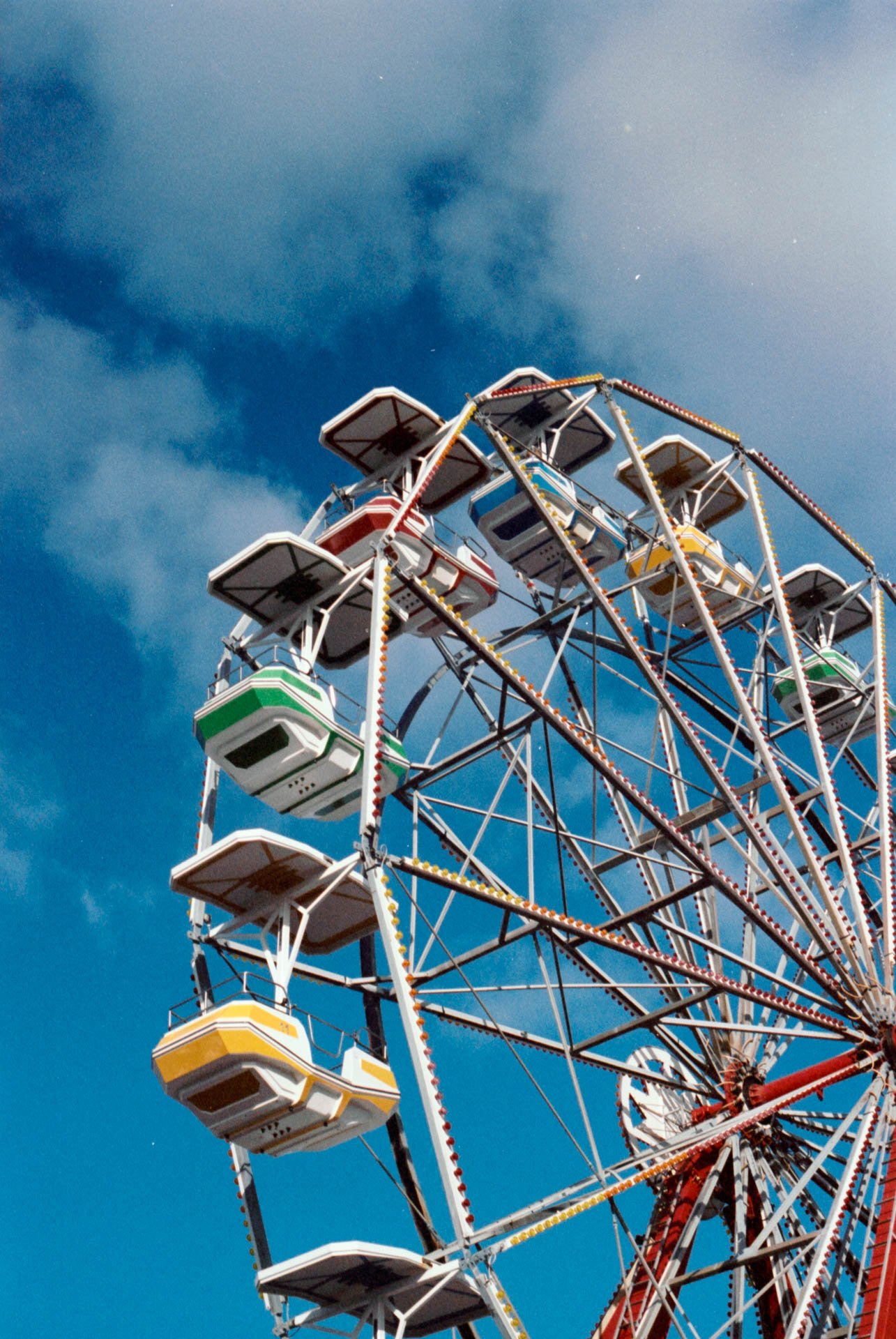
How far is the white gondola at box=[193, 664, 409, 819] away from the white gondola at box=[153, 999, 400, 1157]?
9.86 feet

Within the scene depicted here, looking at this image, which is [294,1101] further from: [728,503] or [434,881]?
[728,503]

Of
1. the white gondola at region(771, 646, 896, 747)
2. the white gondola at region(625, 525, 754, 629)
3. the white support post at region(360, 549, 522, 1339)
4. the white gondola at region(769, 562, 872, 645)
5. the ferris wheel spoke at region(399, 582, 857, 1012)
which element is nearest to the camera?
the white support post at region(360, 549, 522, 1339)

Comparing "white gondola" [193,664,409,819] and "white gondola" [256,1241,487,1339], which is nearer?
"white gondola" [256,1241,487,1339]

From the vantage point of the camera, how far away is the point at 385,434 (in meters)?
21.7

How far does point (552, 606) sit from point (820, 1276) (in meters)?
8.70

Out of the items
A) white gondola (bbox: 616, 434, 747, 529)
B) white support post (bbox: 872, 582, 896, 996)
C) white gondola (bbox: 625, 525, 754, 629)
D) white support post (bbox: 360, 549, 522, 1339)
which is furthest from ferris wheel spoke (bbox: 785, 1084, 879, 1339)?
white gondola (bbox: 616, 434, 747, 529)

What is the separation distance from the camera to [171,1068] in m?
14.9

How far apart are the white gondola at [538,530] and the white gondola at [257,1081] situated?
9168 millimetres

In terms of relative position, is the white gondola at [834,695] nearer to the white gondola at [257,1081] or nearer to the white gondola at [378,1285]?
the white gondola at [257,1081]

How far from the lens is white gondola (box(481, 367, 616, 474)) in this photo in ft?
70.0

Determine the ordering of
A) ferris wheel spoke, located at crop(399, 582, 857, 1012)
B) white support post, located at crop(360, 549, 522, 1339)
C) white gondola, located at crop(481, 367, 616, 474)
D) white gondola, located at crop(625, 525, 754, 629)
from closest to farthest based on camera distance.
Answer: white support post, located at crop(360, 549, 522, 1339) < ferris wheel spoke, located at crop(399, 582, 857, 1012) < white gondola, located at crop(481, 367, 616, 474) < white gondola, located at crop(625, 525, 754, 629)

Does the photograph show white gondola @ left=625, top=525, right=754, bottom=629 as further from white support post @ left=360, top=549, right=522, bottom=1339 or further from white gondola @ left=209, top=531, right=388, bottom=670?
white support post @ left=360, top=549, right=522, bottom=1339

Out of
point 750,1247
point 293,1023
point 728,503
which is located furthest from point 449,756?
point 728,503

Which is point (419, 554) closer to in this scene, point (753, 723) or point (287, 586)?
point (287, 586)
